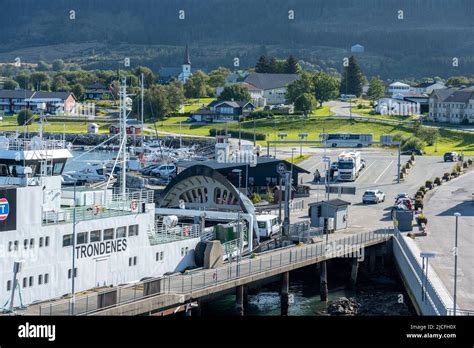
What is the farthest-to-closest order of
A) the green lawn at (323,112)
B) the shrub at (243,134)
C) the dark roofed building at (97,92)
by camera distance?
the dark roofed building at (97,92) → the green lawn at (323,112) → the shrub at (243,134)

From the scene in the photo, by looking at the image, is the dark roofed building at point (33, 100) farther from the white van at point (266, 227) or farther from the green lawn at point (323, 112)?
the white van at point (266, 227)

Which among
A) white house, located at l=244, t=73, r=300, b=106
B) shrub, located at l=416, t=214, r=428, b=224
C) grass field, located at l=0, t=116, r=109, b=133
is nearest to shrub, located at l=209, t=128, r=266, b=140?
grass field, located at l=0, t=116, r=109, b=133

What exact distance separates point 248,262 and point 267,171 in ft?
103

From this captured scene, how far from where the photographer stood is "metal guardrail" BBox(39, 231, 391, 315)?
36.2 metres

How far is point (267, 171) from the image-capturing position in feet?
254

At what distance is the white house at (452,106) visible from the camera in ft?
468

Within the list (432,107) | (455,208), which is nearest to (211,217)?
(455,208)

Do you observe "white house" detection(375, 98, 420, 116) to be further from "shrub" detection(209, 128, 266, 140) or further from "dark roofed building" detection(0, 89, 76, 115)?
"dark roofed building" detection(0, 89, 76, 115)

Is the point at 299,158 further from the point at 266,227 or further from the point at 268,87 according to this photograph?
the point at 268,87

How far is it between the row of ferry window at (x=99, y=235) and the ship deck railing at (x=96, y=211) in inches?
20.2

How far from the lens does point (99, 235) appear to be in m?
40.7

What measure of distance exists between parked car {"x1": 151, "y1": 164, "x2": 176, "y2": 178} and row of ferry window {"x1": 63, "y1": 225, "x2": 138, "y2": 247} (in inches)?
1988

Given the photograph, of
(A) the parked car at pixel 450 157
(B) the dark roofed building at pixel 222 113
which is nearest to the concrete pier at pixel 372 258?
(A) the parked car at pixel 450 157

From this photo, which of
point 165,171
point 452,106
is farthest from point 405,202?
point 452,106
